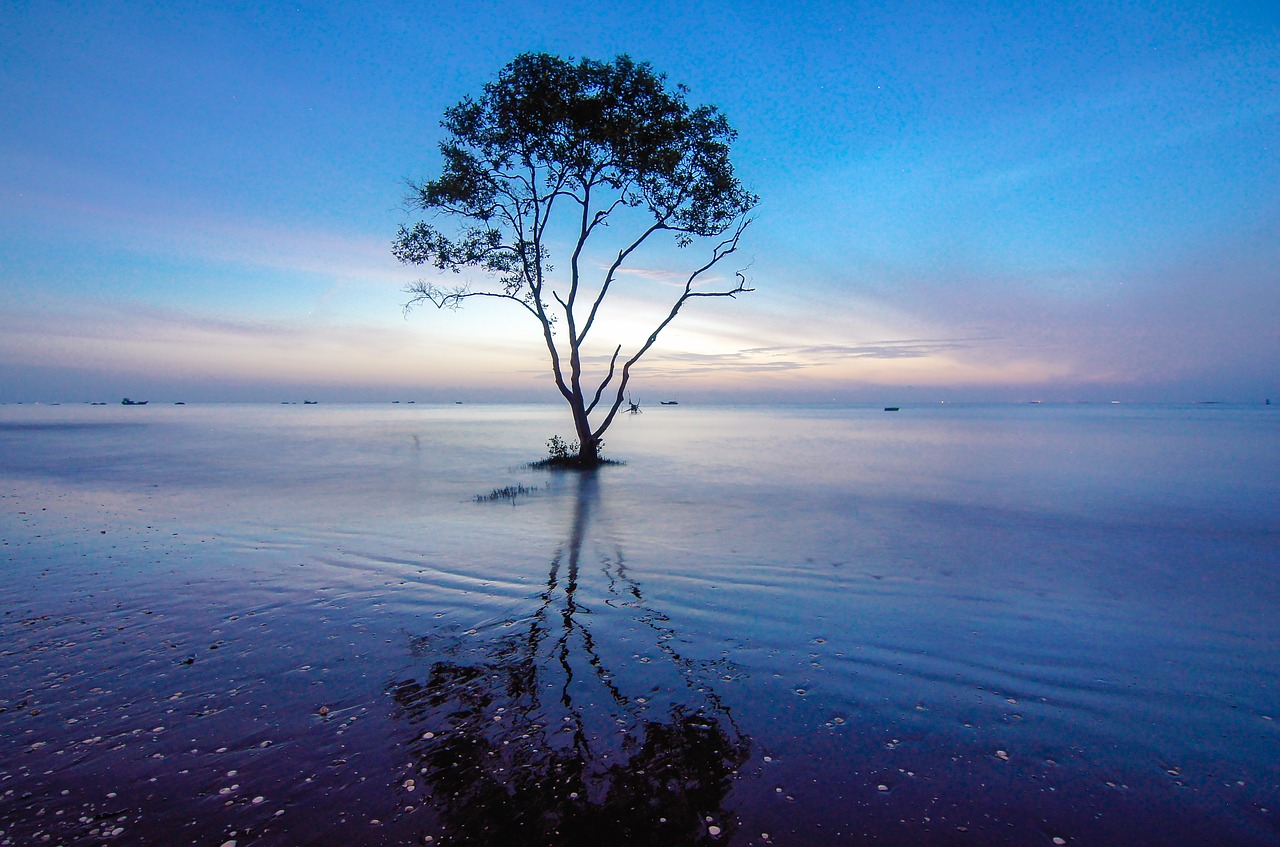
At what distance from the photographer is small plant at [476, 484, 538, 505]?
18261 mm

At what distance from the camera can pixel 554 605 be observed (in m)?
8.24

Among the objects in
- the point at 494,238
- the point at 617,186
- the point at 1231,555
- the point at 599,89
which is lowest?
the point at 1231,555

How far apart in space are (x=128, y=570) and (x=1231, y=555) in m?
20.8

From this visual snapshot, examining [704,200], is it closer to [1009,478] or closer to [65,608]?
[1009,478]

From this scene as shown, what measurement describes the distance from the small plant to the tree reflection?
11.3 m

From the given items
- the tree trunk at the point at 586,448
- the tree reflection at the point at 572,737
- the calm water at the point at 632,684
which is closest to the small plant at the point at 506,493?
the calm water at the point at 632,684

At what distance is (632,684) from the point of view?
5770 mm

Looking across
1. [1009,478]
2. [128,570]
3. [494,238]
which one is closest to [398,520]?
[128,570]

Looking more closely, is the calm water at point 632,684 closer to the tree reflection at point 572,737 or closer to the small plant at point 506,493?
the tree reflection at point 572,737

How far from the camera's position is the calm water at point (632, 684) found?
157 inches

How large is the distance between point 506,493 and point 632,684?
14210 millimetres

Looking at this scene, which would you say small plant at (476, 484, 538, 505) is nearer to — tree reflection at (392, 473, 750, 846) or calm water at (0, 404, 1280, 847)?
calm water at (0, 404, 1280, 847)

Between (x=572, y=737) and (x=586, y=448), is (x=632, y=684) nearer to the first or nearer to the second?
(x=572, y=737)

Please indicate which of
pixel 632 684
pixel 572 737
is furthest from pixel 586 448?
pixel 572 737
